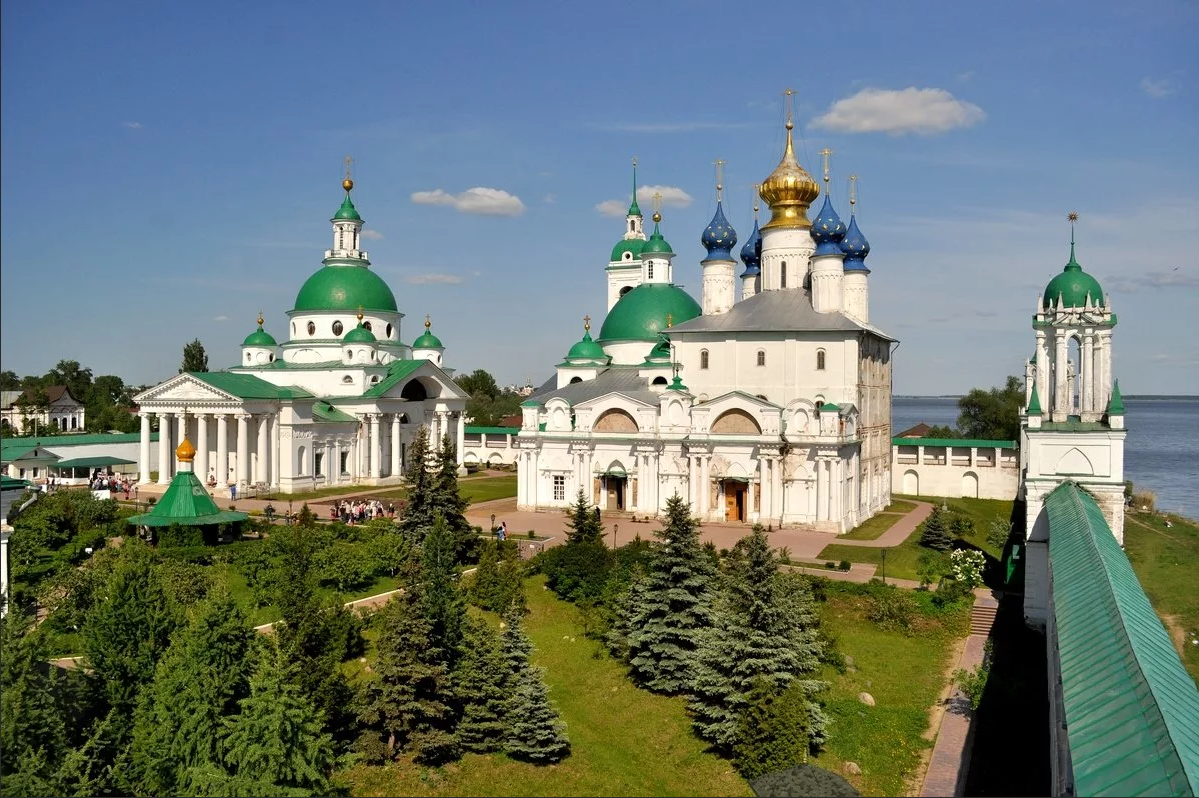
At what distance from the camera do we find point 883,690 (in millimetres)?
19375

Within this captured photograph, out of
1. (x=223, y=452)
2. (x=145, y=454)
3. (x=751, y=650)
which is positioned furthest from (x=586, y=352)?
(x=751, y=650)

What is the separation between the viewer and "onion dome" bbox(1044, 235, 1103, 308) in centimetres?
2317

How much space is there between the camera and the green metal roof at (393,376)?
46.3 metres

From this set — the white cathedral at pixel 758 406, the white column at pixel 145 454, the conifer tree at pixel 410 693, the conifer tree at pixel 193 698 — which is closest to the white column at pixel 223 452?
the white column at pixel 145 454

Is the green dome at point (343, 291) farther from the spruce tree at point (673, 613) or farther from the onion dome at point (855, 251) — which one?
the spruce tree at point (673, 613)

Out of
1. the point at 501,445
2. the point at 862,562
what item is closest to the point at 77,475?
the point at 501,445

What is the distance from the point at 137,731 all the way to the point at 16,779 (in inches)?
95.4

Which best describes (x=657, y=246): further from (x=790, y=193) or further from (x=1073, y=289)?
(x=1073, y=289)

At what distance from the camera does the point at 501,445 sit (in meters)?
59.4

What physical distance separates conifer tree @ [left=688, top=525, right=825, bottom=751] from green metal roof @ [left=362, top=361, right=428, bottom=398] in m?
29.0

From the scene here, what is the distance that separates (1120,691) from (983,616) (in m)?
17.0

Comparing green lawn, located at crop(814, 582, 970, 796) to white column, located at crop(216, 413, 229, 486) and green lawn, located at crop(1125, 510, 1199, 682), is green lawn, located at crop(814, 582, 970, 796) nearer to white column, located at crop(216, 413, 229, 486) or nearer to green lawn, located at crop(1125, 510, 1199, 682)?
green lawn, located at crop(1125, 510, 1199, 682)

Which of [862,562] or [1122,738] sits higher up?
[1122,738]

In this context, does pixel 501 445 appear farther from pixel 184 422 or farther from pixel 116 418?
pixel 116 418
